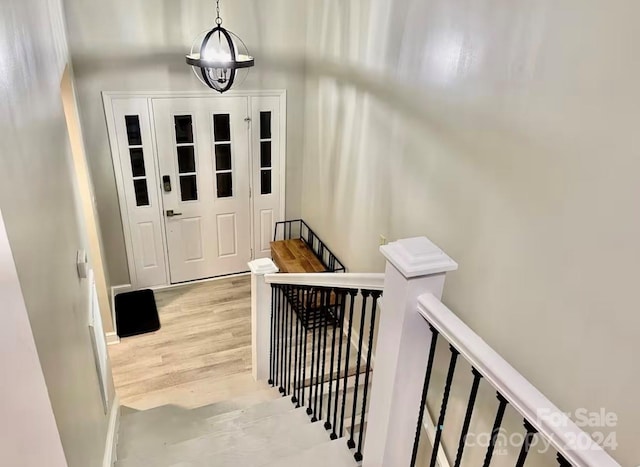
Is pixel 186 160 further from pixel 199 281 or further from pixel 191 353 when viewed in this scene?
pixel 191 353

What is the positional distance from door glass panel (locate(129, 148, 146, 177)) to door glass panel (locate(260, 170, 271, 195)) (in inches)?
50.4

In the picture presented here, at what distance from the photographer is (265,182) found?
529cm

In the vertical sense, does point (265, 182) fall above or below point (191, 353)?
above

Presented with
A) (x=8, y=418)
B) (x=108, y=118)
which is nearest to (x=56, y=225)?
(x=8, y=418)

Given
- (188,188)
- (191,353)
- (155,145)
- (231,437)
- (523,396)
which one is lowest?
(191,353)

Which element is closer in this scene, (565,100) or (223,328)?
(565,100)

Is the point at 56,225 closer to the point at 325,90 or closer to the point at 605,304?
the point at 605,304

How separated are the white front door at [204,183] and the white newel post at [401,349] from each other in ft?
12.5

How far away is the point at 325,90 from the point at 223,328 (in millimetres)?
2604

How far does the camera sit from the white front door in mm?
4688

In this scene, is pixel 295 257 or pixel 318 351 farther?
pixel 295 257

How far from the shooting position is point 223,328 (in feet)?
15.2

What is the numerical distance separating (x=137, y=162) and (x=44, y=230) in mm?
3192

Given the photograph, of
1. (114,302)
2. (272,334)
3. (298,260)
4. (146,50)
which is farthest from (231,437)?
(146,50)
